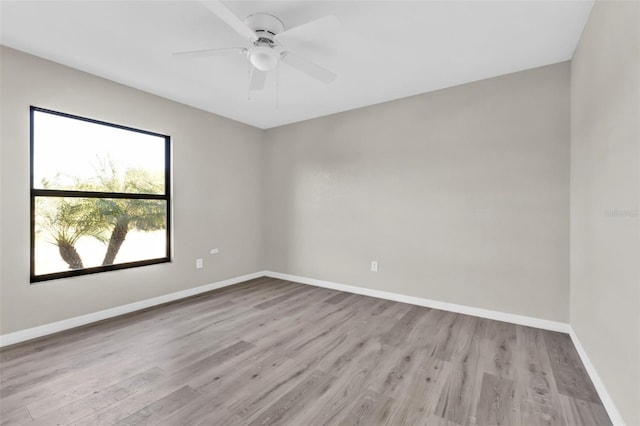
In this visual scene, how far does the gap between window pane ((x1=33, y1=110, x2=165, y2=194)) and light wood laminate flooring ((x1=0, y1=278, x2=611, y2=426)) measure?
4.83 ft

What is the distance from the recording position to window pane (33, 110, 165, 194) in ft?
8.63

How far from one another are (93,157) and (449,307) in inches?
167

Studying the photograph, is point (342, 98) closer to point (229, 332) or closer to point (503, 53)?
point (503, 53)

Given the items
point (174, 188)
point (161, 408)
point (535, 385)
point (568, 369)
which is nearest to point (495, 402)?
point (535, 385)

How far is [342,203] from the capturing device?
400 cm

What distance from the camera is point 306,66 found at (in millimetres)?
2221

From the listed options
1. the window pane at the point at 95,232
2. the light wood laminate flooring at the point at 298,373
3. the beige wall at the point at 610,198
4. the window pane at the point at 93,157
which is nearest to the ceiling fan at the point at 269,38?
the beige wall at the point at 610,198

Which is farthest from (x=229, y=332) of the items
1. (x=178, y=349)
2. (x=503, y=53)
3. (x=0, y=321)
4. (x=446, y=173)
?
(x=503, y=53)

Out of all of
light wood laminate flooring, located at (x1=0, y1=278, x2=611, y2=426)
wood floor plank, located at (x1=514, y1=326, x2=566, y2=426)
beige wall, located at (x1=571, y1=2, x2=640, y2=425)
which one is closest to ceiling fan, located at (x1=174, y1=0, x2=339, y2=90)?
beige wall, located at (x1=571, y1=2, x2=640, y2=425)

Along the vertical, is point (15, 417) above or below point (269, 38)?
below

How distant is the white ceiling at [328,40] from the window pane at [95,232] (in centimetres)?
137

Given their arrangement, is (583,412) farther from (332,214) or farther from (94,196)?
(94,196)

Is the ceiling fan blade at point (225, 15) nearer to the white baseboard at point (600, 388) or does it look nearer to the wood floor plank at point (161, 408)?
the wood floor plank at point (161, 408)

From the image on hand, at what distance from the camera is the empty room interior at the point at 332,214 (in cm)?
167
